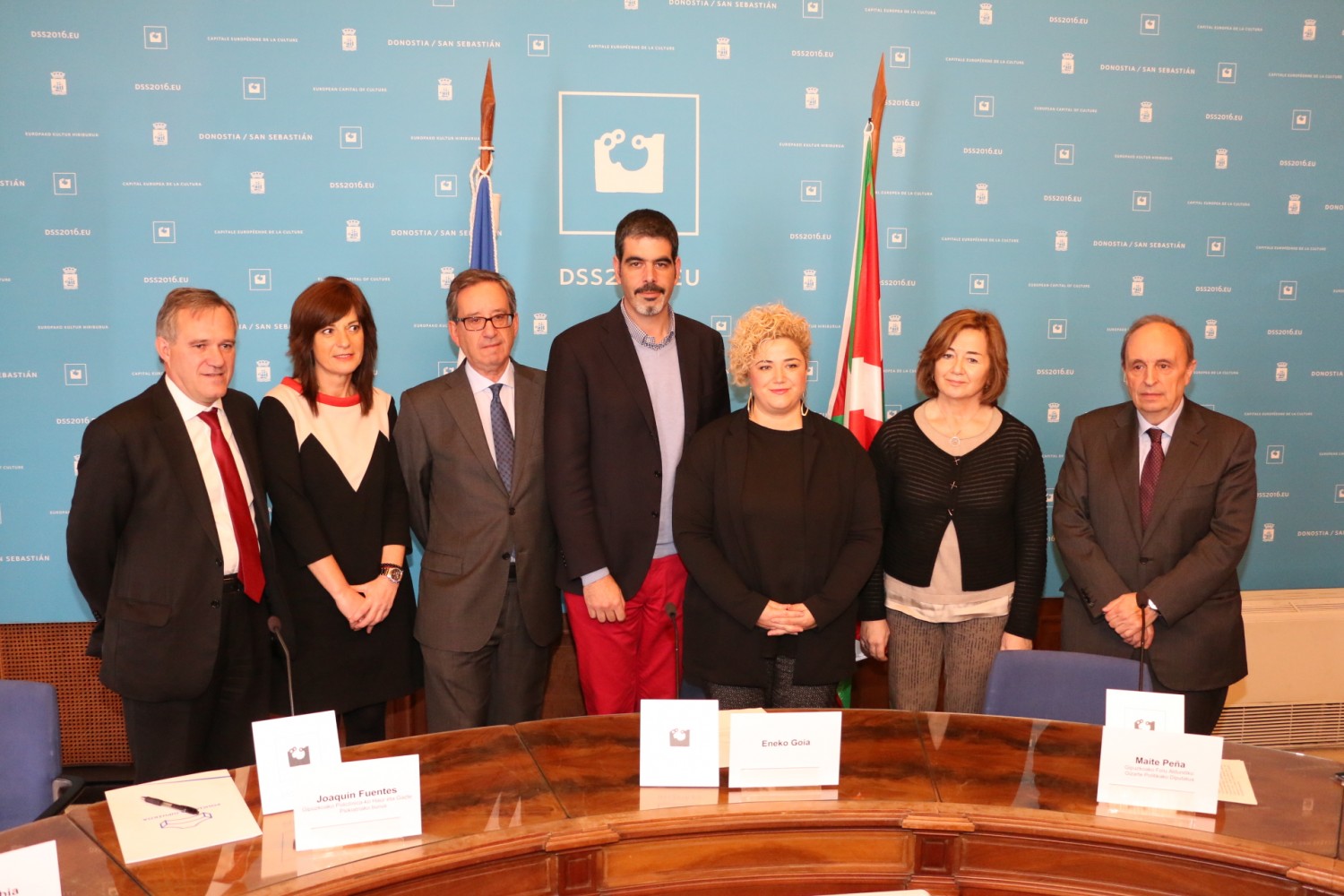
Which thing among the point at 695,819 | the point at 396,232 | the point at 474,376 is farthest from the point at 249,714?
the point at 396,232

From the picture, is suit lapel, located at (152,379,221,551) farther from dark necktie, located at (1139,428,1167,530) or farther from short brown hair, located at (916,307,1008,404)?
dark necktie, located at (1139,428,1167,530)

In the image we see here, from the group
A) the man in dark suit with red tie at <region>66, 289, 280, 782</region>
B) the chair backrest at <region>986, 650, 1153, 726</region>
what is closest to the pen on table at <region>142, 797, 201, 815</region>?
the man in dark suit with red tie at <region>66, 289, 280, 782</region>

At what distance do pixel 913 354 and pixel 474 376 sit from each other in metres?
1.93

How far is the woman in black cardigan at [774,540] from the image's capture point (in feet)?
8.79

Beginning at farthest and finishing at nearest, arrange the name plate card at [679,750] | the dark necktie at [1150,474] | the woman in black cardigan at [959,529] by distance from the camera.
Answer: the dark necktie at [1150,474], the woman in black cardigan at [959,529], the name plate card at [679,750]

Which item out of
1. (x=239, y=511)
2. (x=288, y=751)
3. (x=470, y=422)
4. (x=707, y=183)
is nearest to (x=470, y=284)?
(x=470, y=422)

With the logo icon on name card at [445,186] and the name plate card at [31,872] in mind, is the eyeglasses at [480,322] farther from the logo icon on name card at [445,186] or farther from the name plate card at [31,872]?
the name plate card at [31,872]

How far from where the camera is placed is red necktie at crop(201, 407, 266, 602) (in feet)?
8.66

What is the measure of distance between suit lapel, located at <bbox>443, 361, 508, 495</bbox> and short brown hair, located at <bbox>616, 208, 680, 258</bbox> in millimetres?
597

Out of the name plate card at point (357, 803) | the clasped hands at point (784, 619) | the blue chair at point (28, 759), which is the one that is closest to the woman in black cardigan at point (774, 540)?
the clasped hands at point (784, 619)

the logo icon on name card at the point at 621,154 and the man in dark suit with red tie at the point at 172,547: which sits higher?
the logo icon on name card at the point at 621,154

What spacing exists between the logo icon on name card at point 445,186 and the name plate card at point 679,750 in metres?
2.48

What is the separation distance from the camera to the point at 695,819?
1816mm

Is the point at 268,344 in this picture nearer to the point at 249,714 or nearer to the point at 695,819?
the point at 249,714
